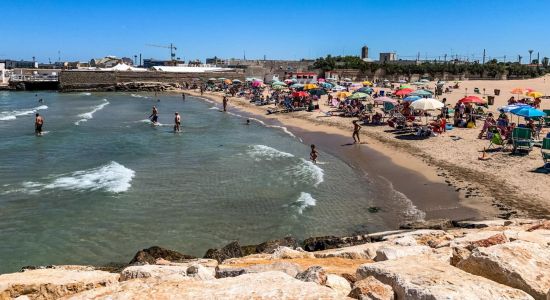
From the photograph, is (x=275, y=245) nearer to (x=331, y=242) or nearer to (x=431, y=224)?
(x=331, y=242)

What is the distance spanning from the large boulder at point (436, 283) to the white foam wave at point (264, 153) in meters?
16.2

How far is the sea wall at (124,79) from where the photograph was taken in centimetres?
7450

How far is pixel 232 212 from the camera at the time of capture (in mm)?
13531

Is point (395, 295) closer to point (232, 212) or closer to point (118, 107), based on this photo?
point (232, 212)

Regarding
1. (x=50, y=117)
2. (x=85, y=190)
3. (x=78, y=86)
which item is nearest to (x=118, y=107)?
(x=50, y=117)

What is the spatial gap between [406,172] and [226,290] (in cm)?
1443

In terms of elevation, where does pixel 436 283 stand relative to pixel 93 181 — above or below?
above

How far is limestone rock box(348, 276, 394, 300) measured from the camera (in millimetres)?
4398

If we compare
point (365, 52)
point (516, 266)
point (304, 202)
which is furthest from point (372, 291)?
point (365, 52)

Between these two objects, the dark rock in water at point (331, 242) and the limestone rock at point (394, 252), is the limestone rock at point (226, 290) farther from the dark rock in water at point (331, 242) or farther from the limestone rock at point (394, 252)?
the dark rock in water at point (331, 242)

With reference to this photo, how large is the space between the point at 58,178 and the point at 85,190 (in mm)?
2469

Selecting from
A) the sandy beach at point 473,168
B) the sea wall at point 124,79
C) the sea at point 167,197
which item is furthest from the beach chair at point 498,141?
the sea wall at point 124,79

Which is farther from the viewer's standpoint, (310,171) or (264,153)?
(264,153)

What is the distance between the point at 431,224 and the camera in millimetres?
11633
